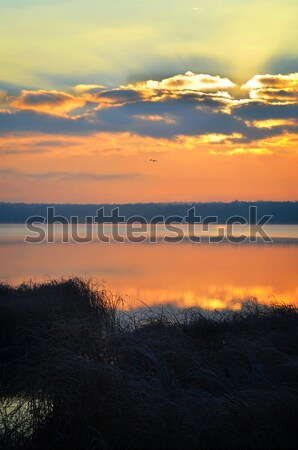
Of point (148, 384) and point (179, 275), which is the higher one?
point (148, 384)

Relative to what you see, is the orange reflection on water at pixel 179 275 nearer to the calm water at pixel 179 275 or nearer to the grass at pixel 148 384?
the calm water at pixel 179 275

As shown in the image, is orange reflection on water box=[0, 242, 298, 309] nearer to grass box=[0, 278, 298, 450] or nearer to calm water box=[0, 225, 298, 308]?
calm water box=[0, 225, 298, 308]

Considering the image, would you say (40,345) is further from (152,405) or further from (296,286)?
(296,286)

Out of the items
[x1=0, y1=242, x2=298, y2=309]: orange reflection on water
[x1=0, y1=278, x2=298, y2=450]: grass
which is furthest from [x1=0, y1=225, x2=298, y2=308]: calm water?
[x1=0, y1=278, x2=298, y2=450]: grass

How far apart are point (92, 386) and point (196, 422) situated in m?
1.19

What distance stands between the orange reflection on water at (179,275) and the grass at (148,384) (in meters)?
7.18

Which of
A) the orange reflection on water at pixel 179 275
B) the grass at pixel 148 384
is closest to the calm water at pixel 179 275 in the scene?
the orange reflection on water at pixel 179 275

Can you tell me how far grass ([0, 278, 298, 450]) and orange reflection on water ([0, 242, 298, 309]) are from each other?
283 inches

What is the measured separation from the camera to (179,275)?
34.2 meters


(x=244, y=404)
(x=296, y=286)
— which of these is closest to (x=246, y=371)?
(x=244, y=404)

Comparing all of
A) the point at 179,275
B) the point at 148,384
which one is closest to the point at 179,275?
the point at 179,275

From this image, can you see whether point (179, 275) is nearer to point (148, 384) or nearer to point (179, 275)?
point (179, 275)

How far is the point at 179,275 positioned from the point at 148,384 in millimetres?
26517

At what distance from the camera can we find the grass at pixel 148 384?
6645 millimetres
